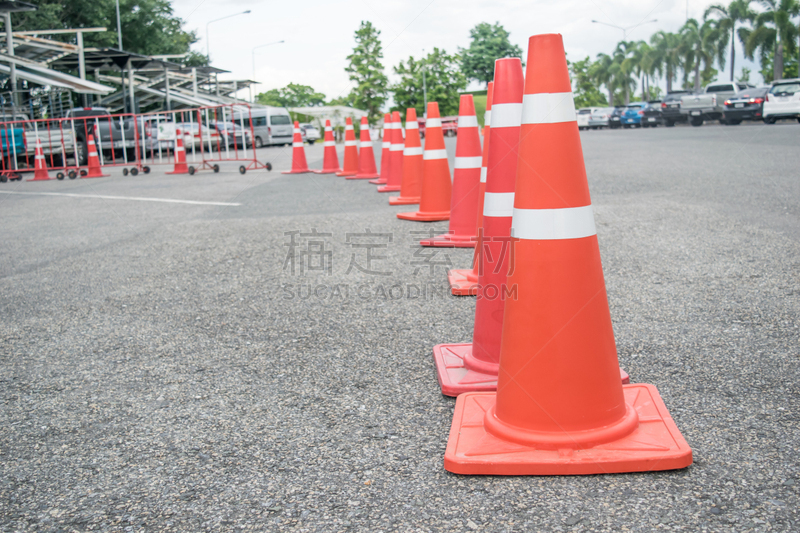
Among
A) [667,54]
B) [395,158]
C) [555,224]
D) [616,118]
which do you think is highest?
[667,54]

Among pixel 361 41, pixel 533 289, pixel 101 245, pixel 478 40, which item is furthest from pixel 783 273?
pixel 478 40

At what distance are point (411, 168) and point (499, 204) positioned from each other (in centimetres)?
461

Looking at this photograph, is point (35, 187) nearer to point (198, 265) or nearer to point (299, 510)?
point (198, 265)

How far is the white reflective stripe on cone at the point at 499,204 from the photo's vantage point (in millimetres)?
2906

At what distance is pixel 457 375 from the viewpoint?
254 centimetres

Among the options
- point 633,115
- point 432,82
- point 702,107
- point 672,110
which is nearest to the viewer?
point 702,107

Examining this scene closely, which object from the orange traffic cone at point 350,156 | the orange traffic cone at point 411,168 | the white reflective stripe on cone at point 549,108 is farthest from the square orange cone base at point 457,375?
the orange traffic cone at point 350,156

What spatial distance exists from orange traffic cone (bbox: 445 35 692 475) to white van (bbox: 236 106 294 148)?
3220 cm

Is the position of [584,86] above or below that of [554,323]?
above

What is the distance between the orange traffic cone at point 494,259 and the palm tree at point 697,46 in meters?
66.5

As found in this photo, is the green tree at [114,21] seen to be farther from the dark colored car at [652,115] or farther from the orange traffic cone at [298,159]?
the dark colored car at [652,115]

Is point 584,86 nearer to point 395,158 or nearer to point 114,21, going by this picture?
point 114,21

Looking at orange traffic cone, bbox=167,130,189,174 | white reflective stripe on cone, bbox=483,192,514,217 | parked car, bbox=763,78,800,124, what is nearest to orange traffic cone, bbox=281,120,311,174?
orange traffic cone, bbox=167,130,189,174

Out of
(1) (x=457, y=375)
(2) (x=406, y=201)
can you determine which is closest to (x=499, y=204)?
(1) (x=457, y=375)
